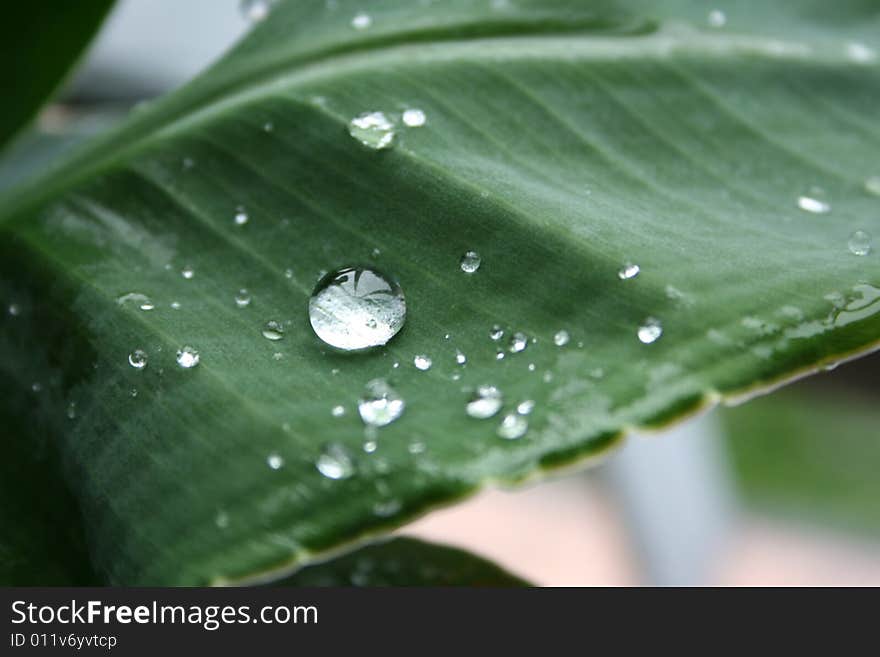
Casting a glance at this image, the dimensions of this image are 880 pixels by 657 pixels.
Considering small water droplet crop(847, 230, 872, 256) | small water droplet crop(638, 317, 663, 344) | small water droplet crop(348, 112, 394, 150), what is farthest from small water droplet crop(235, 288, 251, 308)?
small water droplet crop(847, 230, 872, 256)

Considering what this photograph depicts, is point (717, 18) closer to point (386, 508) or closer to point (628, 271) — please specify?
point (628, 271)

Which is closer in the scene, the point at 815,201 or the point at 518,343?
the point at 518,343

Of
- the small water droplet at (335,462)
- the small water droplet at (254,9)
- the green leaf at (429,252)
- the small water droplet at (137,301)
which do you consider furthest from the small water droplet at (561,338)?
the small water droplet at (254,9)

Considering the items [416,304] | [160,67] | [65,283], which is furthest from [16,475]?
[160,67]

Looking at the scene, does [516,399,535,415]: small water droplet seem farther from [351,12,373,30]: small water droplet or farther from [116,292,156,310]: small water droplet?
[351,12,373,30]: small water droplet

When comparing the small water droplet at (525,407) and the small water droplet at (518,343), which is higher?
the small water droplet at (518,343)

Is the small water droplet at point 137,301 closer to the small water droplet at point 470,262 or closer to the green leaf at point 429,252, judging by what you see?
the green leaf at point 429,252

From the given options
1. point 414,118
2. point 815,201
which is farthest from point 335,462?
point 815,201
